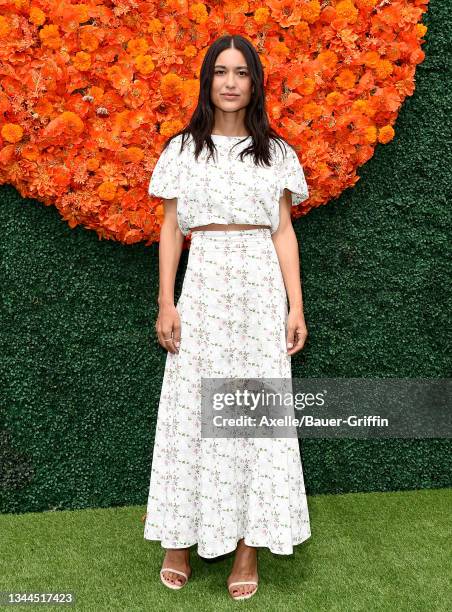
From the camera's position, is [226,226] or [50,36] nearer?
[226,226]

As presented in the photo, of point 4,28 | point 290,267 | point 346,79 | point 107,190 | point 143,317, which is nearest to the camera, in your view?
point 290,267

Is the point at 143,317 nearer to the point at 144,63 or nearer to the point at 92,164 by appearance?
the point at 92,164

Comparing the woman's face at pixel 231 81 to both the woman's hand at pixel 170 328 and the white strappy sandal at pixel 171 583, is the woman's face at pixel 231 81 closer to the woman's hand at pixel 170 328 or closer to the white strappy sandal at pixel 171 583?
the woman's hand at pixel 170 328

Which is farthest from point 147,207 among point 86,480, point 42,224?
point 86,480

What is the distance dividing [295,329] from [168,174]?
0.79 m

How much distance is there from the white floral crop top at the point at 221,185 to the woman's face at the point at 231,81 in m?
0.14

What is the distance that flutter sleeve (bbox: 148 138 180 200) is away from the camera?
276 cm

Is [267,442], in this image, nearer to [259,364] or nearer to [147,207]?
[259,364]

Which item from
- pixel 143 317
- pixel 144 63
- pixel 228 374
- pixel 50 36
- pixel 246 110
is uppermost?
pixel 50 36

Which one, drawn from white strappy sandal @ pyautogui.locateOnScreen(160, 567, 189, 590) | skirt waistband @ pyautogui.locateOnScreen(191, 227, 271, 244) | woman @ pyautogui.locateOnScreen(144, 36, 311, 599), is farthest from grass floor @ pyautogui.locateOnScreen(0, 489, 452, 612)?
skirt waistband @ pyautogui.locateOnScreen(191, 227, 271, 244)

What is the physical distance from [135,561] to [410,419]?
1.70 metres

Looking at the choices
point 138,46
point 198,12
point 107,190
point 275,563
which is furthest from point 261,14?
point 275,563

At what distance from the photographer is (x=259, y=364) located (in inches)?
108

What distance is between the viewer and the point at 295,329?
2.83 metres
